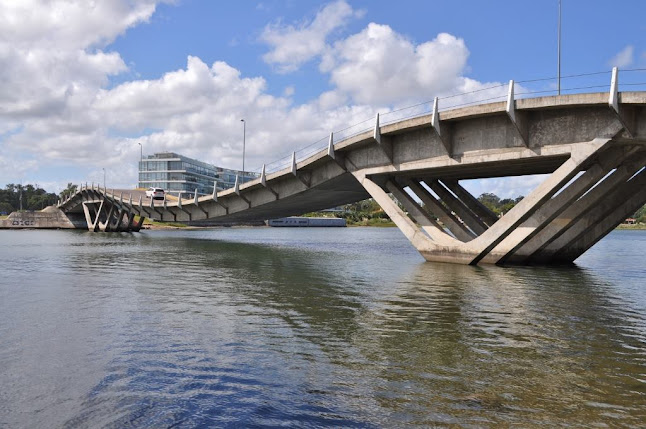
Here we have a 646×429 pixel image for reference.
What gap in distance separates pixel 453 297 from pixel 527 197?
999 cm

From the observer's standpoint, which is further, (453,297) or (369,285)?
(369,285)

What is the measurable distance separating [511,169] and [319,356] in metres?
26.0

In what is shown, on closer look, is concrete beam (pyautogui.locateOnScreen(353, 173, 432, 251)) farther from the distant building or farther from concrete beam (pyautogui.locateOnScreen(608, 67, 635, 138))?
the distant building

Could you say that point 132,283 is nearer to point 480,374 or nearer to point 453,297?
point 453,297

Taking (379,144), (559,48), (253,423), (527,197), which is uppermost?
(559,48)

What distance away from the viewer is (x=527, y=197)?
82.7 feet

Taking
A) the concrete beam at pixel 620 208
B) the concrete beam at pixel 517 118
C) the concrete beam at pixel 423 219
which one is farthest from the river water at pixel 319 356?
the concrete beam at pixel 423 219

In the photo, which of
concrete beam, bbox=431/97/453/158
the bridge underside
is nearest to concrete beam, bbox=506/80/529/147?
the bridge underside

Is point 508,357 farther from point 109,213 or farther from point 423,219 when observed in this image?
point 109,213

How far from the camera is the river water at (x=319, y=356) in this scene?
23.6 feet

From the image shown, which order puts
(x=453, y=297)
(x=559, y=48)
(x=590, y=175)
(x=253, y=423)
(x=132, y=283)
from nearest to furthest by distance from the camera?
1. (x=253, y=423)
2. (x=453, y=297)
3. (x=132, y=283)
4. (x=590, y=175)
5. (x=559, y=48)

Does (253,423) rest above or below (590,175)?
below

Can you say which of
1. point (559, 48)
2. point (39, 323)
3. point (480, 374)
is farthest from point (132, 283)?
point (559, 48)

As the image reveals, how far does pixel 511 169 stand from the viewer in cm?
3228
